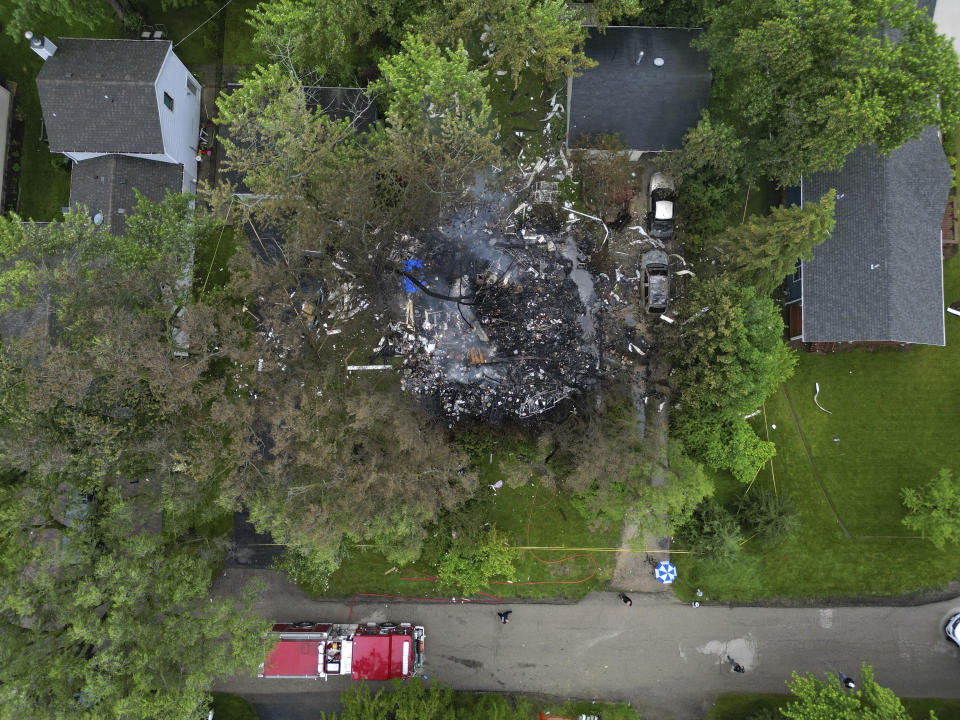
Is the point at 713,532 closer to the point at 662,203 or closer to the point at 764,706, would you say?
the point at 764,706

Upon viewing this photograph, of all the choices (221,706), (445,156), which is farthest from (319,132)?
(221,706)

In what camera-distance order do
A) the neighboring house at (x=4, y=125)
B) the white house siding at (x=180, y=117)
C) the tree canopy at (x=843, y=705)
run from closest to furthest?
1. the tree canopy at (x=843, y=705)
2. the white house siding at (x=180, y=117)
3. the neighboring house at (x=4, y=125)

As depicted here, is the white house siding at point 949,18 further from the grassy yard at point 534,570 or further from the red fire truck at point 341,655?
the red fire truck at point 341,655

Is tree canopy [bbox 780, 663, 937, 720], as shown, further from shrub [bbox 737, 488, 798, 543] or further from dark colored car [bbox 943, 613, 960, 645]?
shrub [bbox 737, 488, 798, 543]

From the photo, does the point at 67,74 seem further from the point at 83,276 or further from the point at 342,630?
the point at 342,630

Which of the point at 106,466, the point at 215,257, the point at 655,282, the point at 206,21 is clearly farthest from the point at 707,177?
the point at 106,466

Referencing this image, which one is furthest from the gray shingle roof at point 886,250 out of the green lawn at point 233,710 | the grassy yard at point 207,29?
the green lawn at point 233,710
